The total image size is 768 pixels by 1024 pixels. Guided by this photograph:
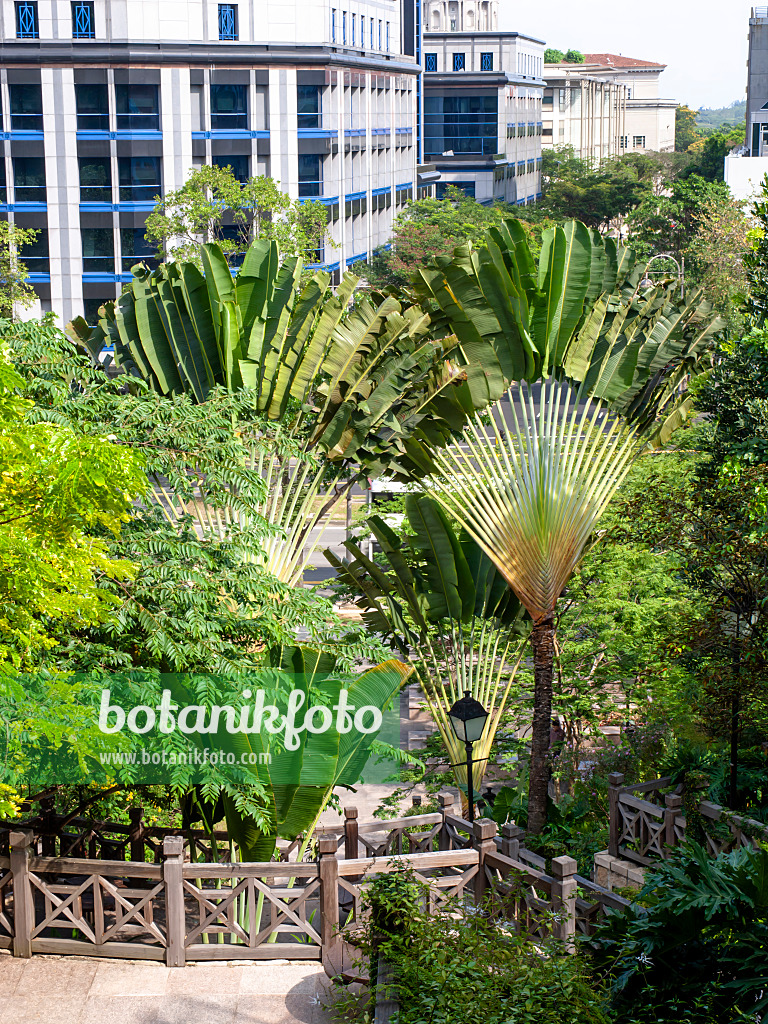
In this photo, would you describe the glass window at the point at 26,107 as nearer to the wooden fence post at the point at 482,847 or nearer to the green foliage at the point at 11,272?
the green foliage at the point at 11,272

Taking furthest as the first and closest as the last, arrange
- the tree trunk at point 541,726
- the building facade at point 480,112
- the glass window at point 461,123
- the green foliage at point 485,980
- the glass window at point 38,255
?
1. the glass window at point 461,123
2. the building facade at point 480,112
3. the glass window at point 38,255
4. the tree trunk at point 541,726
5. the green foliage at point 485,980

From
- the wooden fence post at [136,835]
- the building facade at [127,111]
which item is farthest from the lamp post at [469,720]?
the building facade at [127,111]

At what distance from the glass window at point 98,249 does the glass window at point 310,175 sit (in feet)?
42.4

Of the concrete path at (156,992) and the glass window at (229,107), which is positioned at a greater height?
the glass window at (229,107)

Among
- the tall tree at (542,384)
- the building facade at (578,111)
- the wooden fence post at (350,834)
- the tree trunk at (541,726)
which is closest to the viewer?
the wooden fence post at (350,834)

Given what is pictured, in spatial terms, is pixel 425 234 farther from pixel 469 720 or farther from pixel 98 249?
pixel 469 720

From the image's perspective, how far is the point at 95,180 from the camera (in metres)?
57.1

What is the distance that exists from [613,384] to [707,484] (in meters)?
3.95

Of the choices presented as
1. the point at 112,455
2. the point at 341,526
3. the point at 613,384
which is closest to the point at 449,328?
the point at 613,384

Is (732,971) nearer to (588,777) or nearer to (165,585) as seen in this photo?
(165,585)

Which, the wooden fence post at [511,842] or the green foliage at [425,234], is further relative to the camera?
the green foliage at [425,234]

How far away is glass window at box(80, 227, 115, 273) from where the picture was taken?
2233 inches

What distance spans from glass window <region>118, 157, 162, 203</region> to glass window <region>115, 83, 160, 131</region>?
5.63 ft

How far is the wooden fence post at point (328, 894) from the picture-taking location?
34.3 feet
